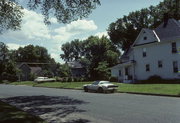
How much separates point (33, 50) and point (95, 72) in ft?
235

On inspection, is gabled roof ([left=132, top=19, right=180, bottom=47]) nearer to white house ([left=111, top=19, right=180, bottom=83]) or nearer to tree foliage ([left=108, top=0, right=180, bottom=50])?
white house ([left=111, top=19, right=180, bottom=83])

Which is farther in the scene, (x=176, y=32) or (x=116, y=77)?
(x=116, y=77)

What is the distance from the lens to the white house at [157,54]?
1230 inches

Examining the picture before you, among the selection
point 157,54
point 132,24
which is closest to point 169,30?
point 157,54

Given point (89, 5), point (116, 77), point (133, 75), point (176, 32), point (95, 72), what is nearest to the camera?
point (89, 5)

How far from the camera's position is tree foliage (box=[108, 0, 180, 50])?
62.8m

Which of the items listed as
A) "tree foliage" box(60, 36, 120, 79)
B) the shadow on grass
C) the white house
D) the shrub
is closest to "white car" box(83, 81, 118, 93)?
the shadow on grass

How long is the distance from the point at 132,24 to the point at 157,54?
36.0m

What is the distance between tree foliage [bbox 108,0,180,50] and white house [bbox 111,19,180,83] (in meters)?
29.2

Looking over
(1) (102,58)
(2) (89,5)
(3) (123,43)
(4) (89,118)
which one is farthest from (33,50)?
(4) (89,118)

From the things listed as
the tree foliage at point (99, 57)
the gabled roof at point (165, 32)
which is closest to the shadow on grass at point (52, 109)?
the gabled roof at point (165, 32)

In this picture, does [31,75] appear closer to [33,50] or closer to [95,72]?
[95,72]

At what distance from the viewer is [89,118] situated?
30.7 ft

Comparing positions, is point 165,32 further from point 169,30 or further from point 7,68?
point 7,68
